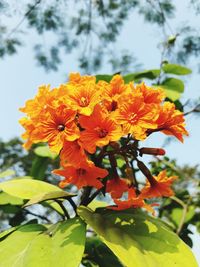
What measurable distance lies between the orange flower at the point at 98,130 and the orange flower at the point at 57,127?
0.11 ft

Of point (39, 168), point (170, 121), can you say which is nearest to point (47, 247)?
point (170, 121)

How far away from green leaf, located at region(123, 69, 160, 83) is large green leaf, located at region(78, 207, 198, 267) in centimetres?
89

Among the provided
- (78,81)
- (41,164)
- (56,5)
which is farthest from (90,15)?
(78,81)

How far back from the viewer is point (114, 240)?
106 centimetres

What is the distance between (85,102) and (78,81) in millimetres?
169

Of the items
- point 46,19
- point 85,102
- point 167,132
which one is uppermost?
point 46,19

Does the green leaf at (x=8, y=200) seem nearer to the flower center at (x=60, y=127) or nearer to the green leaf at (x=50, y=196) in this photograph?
the green leaf at (x=50, y=196)

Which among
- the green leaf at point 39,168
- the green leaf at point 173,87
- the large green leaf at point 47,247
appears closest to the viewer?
the large green leaf at point 47,247

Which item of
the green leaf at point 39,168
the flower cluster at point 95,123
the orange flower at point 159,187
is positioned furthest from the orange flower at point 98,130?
the green leaf at point 39,168

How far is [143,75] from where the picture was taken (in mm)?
2037

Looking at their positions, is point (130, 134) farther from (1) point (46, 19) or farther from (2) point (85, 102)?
(1) point (46, 19)

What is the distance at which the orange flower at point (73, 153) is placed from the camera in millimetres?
1127

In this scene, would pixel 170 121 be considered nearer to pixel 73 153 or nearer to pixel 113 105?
pixel 113 105

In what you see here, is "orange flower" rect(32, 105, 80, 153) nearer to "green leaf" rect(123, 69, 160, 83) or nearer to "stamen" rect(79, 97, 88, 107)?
"stamen" rect(79, 97, 88, 107)
